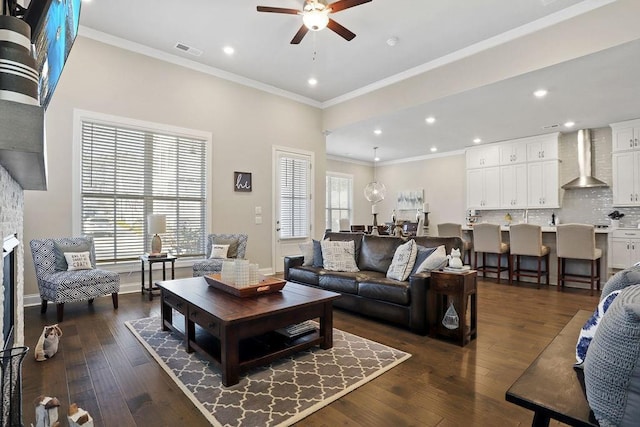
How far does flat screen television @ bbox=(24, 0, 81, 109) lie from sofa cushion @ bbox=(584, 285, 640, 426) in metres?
2.16

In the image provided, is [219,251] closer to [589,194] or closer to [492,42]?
[492,42]

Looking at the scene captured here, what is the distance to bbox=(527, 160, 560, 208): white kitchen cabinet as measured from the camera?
268 inches

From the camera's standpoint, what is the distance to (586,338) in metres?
1.29

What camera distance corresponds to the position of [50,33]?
1413 millimetres

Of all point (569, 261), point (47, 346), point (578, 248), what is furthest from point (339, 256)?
point (569, 261)

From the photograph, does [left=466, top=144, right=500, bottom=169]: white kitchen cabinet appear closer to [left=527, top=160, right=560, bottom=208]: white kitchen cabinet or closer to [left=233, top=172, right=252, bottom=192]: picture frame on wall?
[left=527, top=160, right=560, bottom=208]: white kitchen cabinet

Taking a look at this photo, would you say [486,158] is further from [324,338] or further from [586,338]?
A: [586,338]

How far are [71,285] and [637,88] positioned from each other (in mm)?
7640

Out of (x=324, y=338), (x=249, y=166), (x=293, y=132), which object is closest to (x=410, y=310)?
(x=324, y=338)

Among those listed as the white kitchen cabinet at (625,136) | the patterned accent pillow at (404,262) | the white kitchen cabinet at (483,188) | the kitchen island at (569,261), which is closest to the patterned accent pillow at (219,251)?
the patterned accent pillow at (404,262)

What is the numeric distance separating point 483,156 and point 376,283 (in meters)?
6.07

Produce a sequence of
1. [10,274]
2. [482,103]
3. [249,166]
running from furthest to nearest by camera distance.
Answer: [249,166]
[482,103]
[10,274]

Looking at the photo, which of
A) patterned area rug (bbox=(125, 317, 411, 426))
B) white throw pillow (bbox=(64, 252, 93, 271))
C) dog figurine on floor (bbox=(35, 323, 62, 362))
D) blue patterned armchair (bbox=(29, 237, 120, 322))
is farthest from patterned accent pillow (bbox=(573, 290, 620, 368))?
white throw pillow (bbox=(64, 252, 93, 271))

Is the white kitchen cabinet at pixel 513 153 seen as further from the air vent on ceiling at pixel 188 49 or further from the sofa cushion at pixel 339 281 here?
the air vent on ceiling at pixel 188 49
